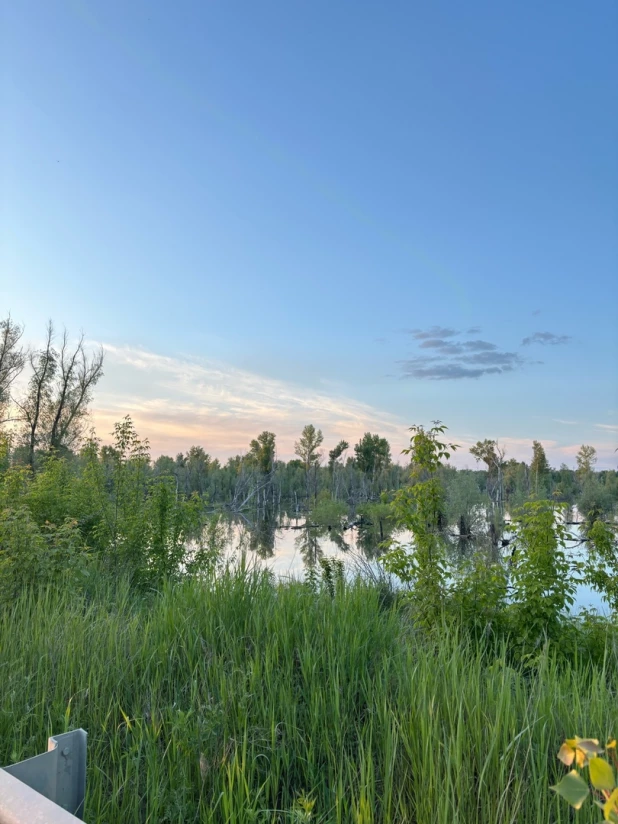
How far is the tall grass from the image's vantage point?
2.35 metres

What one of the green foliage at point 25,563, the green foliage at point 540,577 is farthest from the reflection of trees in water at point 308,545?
the green foliage at point 540,577

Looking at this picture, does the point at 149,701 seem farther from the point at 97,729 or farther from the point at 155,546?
the point at 155,546

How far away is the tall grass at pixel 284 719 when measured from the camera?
235cm

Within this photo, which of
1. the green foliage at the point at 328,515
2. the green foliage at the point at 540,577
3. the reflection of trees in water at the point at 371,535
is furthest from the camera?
the green foliage at the point at 328,515

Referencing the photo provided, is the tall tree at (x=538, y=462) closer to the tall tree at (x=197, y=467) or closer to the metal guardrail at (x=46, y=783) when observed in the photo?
the tall tree at (x=197, y=467)

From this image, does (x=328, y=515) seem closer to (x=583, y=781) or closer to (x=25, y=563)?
(x=25, y=563)

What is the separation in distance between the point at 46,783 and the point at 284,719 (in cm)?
169

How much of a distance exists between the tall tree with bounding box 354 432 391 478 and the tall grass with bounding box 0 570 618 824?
64710mm

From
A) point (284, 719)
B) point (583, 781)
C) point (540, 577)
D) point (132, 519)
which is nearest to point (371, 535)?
point (132, 519)

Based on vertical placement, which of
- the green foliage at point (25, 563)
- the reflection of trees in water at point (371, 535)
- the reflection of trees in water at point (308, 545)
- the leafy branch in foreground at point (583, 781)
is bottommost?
the reflection of trees in water at point (308, 545)

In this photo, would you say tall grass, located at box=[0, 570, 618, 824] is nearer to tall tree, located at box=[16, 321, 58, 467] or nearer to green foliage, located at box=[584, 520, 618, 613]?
green foliage, located at box=[584, 520, 618, 613]

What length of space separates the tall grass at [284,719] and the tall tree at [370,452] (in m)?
64.7

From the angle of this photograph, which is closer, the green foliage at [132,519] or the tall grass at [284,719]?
the tall grass at [284,719]

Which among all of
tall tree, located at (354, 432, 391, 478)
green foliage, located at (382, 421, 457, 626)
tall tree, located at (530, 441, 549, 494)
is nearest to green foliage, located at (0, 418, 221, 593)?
green foliage, located at (382, 421, 457, 626)
